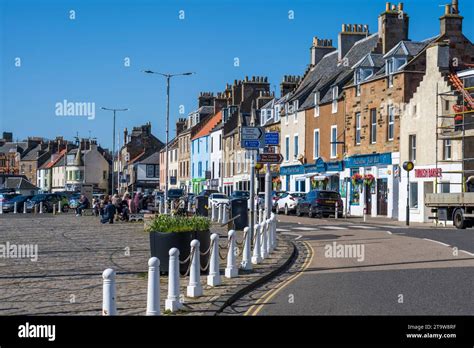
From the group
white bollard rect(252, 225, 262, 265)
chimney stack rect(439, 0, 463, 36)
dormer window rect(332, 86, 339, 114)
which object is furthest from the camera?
dormer window rect(332, 86, 339, 114)

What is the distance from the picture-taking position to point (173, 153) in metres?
104

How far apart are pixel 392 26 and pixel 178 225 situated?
38953 millimetres

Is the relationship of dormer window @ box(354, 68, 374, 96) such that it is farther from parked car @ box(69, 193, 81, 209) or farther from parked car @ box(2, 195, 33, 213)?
parked car @ box(69, 193, 81, 209)

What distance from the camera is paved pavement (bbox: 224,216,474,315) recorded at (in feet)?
37.2

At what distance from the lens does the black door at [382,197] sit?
1826 inches

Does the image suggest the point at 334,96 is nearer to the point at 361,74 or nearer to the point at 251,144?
the point at 361,74

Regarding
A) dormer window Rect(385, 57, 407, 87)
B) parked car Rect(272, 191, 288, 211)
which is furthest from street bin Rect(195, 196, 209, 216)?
dormer window Rect(385, 57, 407, 87)

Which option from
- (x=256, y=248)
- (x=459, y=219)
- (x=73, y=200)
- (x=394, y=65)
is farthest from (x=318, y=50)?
(x=256, y=248)

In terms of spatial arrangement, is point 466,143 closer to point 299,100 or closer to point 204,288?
point 299,100

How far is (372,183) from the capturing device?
156ft

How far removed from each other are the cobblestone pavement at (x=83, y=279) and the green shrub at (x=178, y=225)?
98 centimetres

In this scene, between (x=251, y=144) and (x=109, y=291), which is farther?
(x=251, y=144)

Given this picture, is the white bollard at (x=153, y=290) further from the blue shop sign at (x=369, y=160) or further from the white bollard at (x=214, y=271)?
the blue shop sign at (x=369, y=160)

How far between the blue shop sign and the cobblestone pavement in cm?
2441
